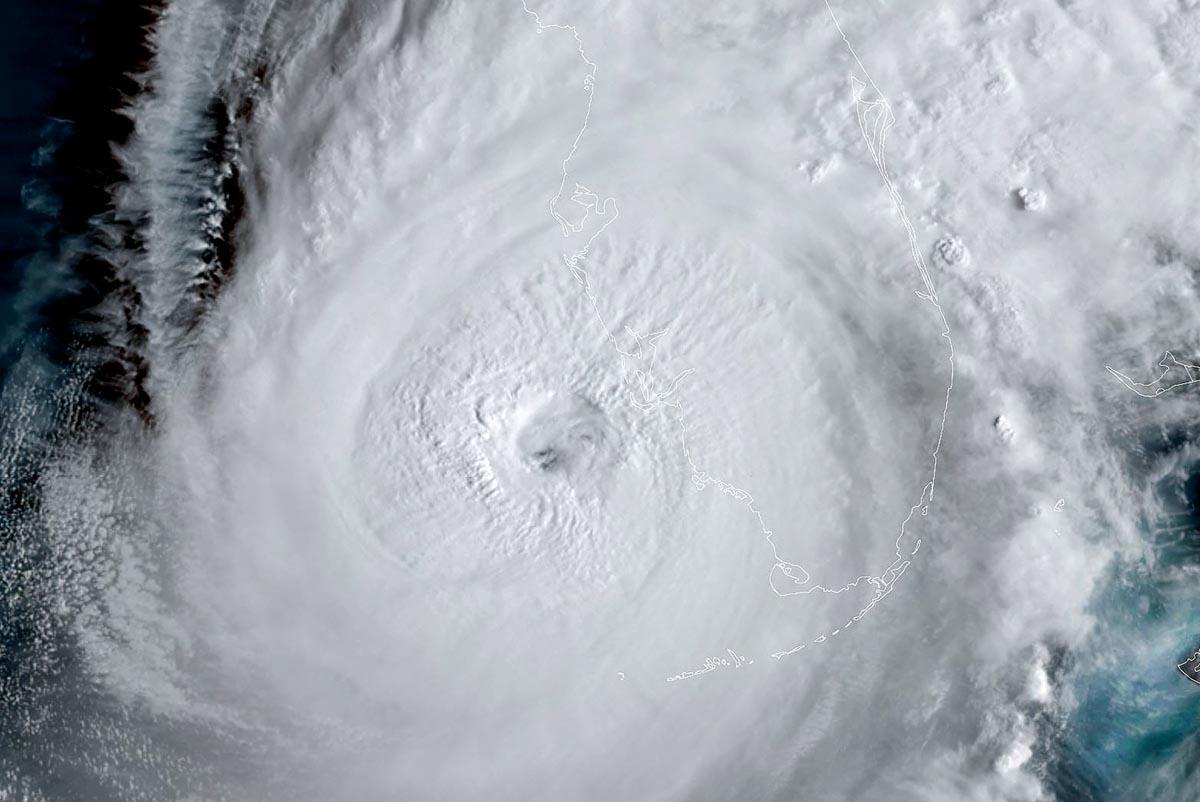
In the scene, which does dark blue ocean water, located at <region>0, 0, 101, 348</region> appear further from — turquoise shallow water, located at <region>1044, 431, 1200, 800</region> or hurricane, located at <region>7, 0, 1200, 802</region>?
turquoise shallow water, located at <region>1044, 431, 1200, 800</region>

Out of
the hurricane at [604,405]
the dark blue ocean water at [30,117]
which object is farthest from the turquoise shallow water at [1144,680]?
the dark blue ocean water at [30,117]

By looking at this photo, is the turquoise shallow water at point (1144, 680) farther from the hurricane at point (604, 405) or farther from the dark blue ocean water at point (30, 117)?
the dark blue ocean water at point (30, 117)

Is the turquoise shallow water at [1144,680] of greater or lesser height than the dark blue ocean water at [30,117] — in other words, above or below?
above

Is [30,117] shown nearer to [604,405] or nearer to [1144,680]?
[604,405]

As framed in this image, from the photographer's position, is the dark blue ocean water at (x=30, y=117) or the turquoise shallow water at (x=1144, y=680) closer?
the turquoise shallow water at (x=1144, y=680)

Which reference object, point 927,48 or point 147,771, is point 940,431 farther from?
point 147,771

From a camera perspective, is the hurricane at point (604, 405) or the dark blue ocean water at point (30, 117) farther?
the dark blue ocean water at point (30, 117)

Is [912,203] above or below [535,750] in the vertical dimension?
above

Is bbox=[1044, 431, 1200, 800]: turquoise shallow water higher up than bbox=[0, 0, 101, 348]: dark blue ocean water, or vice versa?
bbox=[1044, 431, 1200, 800]: turquoise shallow water

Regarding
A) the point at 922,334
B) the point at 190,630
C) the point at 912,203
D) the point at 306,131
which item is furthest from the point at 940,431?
the point at 190,630

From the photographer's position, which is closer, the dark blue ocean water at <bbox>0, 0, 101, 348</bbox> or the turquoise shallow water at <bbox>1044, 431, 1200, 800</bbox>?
the turquoise shallow water at <bbox>1044, 431, 1200, 800</bbox>

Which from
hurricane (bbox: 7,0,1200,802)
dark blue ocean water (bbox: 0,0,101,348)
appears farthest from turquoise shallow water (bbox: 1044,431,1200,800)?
dark blue ocean water (bbox: 0,0,101,348)
